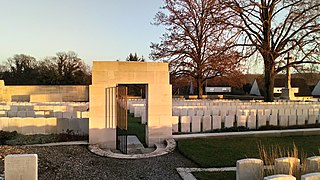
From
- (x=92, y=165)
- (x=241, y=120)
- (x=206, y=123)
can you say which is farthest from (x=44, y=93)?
(x=92, y=165)

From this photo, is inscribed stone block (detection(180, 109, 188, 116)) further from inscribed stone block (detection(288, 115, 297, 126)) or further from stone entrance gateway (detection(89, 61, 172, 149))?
inscribed stone block (detection(288, 115, 297, 126))

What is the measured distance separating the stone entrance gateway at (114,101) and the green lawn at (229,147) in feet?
3.47

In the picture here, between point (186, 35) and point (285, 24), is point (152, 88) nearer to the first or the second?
point (285, 24)

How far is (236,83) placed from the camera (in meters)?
27.4

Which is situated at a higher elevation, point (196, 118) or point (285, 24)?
point (285, 24)

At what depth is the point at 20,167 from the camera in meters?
4.77

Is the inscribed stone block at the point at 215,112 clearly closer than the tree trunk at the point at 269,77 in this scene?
Yes

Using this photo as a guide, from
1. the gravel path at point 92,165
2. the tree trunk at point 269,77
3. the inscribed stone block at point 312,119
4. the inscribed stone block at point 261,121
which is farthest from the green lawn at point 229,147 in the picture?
the tree trunk at point 269,77

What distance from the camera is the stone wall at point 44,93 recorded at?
31.7 metres

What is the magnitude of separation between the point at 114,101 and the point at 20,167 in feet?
14.3

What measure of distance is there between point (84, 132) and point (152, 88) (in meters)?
2.92

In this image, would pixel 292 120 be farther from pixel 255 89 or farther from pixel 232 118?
pixel 255 89

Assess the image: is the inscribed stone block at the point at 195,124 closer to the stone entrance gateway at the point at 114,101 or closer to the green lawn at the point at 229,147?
the green lawn at the point at 229,147

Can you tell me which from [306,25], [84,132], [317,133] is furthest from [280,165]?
[306,25]
